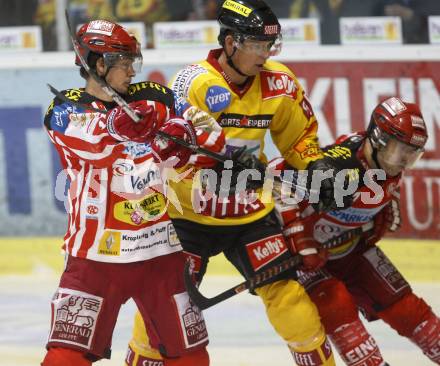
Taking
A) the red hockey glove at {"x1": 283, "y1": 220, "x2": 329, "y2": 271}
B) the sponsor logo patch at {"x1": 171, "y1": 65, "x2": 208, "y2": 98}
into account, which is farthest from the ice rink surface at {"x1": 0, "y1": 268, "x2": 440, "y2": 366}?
the sponsor logo patch at {"x1": 171, "y1": 65, "x2": 208, "y2": 98}

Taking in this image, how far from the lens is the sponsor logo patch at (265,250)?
15.9 ft

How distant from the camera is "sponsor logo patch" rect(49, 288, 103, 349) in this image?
4.29 meters

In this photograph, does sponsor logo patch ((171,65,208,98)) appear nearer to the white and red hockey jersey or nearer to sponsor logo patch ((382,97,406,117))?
the white and red hockey jersey

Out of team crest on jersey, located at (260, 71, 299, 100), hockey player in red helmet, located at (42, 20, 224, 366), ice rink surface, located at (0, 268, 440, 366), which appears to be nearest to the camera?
hockey player in red helmet, located at (42, 20, 224, 366)

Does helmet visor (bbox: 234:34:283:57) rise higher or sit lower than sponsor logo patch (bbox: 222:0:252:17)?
lower

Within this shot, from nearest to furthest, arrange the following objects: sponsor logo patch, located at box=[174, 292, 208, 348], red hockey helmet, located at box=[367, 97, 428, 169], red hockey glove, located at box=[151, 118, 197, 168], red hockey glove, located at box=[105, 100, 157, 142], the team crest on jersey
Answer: red hockey glove, located at box=[105, 100, 157, 142], red hockey glove, located at box=[151, 118, 197, 168], sponsor logo patch, located at box=[174, 292, 208, 348], red hockey helmet, located at box=[367, 97, 428, 169], the team crest on jersey

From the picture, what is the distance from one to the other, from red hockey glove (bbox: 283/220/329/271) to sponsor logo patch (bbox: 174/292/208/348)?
2.01 feet

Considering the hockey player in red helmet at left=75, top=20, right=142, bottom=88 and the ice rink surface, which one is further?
the ice rink surface

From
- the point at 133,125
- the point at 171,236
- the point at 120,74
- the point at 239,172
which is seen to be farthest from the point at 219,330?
the point at 133,125

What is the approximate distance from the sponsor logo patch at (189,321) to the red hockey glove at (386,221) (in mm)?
1069

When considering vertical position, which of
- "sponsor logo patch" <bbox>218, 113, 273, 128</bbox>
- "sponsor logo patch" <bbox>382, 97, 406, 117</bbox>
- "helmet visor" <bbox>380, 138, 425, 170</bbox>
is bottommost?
"helmet visor" <bbox>380, 138, 425, 170</bbox>

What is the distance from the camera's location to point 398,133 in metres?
4.79

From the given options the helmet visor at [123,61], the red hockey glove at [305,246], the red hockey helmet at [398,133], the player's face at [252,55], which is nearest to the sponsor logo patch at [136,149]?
the helmet visor at [123,61]

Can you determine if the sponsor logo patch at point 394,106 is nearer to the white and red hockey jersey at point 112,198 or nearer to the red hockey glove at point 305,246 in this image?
the red hockey glove at point 305,246
